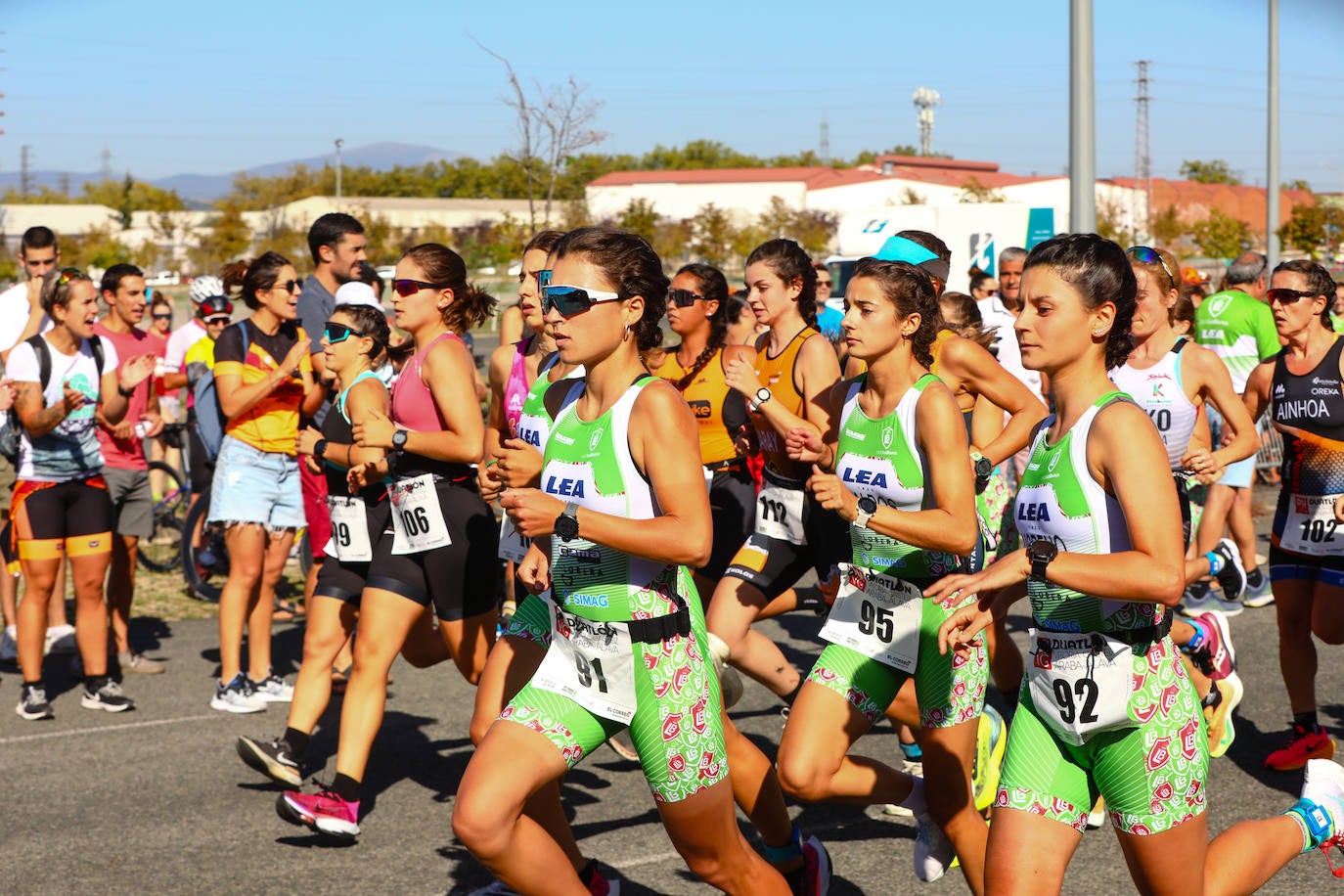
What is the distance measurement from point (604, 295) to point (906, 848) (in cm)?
258

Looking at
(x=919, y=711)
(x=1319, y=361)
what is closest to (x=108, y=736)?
(x=919, y=711)

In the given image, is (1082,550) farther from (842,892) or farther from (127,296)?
(127,296)

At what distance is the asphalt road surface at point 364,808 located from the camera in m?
4.91

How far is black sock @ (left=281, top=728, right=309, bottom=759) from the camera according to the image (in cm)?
554

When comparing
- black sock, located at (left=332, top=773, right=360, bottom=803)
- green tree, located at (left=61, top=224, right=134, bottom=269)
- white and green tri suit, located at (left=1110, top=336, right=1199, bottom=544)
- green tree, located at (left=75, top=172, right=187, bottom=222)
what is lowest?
black sock, located at (left=332, top=773, right=360, bottom=803)

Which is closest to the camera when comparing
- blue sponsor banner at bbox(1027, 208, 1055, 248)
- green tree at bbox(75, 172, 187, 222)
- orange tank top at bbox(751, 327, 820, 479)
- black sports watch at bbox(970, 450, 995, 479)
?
black sports watch at bbox(970, 450, 995, 479)

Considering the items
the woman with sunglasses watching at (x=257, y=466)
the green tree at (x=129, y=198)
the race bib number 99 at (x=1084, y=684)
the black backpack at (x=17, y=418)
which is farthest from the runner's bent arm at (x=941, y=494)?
the green tree at (x=129, y=198)

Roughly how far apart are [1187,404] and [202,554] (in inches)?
265

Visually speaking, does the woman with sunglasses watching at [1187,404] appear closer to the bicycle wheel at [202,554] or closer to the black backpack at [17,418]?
the black backpack at [17,418]

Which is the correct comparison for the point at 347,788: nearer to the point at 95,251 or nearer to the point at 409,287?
the point at 409,287

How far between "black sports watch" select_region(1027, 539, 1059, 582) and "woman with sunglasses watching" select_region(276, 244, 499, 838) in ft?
8.51

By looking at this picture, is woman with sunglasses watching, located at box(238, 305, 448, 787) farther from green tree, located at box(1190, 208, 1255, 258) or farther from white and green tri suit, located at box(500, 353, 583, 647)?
green tree, located at box(1190, 208, 1255, 258)

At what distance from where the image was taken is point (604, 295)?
12.6 feet

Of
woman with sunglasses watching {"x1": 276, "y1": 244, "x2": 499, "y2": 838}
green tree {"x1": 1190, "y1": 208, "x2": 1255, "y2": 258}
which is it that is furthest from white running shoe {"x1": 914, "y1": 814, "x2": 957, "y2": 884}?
green tree {"x1": 1190, "y1": 208, "x2": 1255, "y2": 258}
